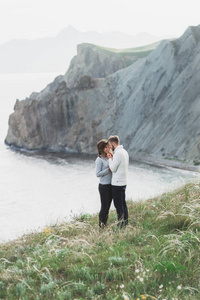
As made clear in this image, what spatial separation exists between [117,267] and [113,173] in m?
2.99

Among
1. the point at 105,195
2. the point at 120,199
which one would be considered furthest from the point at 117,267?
the point at 105,195

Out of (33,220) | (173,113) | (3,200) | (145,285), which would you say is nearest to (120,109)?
(173,113)

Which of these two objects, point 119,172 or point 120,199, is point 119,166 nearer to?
point 119,172

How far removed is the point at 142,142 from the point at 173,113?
681cm

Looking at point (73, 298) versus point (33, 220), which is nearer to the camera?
point (73, 298)

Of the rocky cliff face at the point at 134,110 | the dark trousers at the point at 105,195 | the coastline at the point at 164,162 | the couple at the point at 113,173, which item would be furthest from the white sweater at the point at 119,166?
the rocky cliff face at the point at 134,110

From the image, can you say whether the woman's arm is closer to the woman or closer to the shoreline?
the woman

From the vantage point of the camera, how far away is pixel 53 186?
1804 inches

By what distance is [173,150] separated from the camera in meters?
48.9

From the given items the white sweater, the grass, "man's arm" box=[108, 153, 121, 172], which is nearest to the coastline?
the white sweater

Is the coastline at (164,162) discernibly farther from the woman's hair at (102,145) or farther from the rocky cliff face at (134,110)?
the woman's hair at (102,145)

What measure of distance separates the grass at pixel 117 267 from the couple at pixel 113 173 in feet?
3.11

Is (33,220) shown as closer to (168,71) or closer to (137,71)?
(168,71)

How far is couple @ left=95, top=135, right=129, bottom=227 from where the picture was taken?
846 cm
